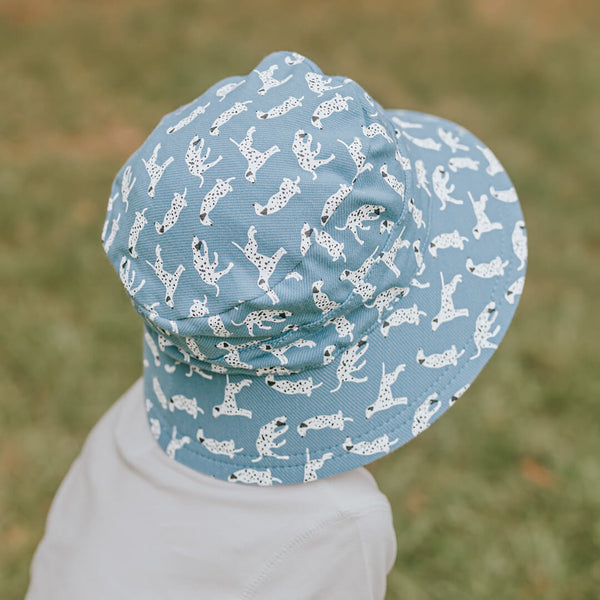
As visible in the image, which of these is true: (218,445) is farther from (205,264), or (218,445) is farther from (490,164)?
(490,164)

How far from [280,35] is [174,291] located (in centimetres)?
405

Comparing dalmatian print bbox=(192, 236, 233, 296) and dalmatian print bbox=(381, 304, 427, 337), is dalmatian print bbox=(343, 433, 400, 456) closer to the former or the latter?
dalmatian print bbox=(381, 304, 427, 337)

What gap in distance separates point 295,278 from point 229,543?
44cm

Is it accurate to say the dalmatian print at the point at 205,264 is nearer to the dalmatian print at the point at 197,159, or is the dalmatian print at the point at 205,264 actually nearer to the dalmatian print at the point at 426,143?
the dalmatian print at the point at 197,159

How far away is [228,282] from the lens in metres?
0.93

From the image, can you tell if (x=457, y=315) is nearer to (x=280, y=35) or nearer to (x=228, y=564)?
(x=228, y=564)

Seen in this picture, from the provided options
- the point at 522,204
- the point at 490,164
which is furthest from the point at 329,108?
the point at 522,204

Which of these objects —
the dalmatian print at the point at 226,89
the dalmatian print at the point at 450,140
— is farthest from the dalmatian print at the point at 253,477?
the dalmatian print at the point at 450,140

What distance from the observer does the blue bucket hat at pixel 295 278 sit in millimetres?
934

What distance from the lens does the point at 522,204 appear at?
334cm

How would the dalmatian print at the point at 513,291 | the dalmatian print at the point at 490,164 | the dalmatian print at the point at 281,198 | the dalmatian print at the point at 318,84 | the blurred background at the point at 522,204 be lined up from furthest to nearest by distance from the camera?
the blurred background at the point at 522,204 < the dalmatian print at the point at 490,164 < the dalmatian print at the point at 513,291 < the dalmatian print at the point at 318,84 < the dalmatian print at the point at 281,198

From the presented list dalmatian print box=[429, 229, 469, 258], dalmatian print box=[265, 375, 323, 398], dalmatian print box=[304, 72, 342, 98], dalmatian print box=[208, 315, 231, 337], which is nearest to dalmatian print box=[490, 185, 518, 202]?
dalmatian print box=[429, 229, 469, 258]

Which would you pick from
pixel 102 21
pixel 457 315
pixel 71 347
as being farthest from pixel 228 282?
pixel 102 21

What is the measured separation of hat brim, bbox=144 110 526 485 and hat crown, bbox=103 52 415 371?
67mm
